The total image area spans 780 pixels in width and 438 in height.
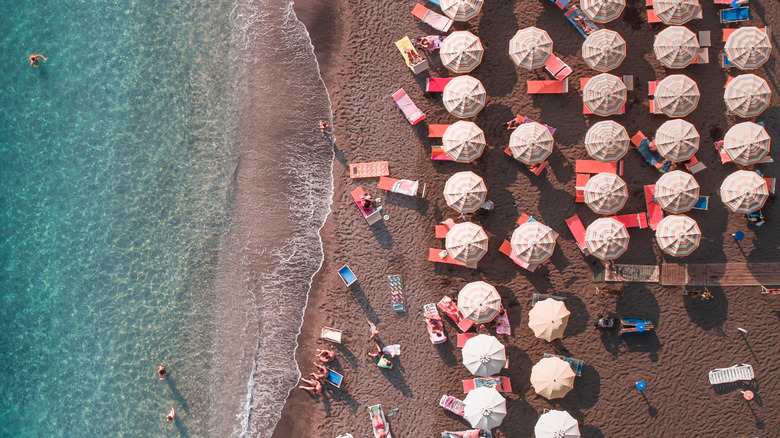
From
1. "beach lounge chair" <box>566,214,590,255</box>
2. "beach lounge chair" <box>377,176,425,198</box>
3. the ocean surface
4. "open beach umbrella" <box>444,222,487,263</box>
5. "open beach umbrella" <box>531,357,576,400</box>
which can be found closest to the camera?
"open beach umbrella" <box>531,357,576,400</box>

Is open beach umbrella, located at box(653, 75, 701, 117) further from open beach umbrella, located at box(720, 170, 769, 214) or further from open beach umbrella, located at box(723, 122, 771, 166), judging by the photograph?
open beach umbrella, located at box(720, 170, 769, 214)

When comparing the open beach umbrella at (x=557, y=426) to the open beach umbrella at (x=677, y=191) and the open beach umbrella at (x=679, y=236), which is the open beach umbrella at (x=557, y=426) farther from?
the open beach umbrella at (x=677, y=191)

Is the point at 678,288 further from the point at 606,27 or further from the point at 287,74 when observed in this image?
the point at 287,74

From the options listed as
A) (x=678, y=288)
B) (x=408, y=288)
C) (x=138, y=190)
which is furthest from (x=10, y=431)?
(x=678, y=288)

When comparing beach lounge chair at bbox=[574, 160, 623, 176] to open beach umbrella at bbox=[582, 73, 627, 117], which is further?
beach lounge chair at bbox=[574, 160, 623, 176]

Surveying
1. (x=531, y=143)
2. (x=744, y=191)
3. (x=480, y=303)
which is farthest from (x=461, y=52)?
(x=744, y=191)

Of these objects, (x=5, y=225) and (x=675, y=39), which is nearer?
(x=675, y=39)

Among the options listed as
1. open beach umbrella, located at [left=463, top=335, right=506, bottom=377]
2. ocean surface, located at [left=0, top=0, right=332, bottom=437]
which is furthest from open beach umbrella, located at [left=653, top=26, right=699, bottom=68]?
ocean surface, located at [left=0, top=0, right=332, bottom=437]
